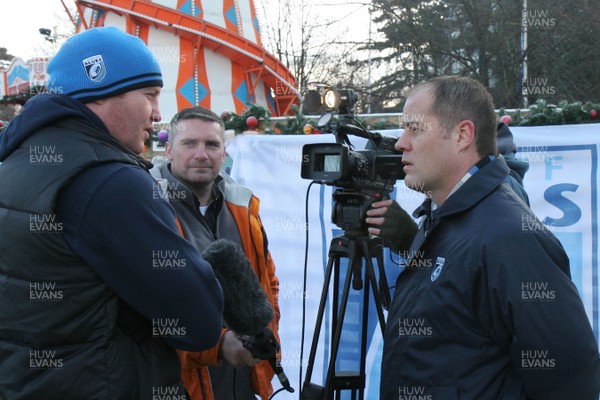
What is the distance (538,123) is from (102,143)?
335 centimetres

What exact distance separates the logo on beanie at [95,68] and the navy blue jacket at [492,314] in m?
1.14

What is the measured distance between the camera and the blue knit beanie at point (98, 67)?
5.43 feet

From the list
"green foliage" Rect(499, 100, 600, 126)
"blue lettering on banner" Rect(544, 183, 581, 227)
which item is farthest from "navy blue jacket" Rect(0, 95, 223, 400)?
"green foliage" Rect(499, 100, 600, 126)

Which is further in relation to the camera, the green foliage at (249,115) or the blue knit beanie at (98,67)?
the green foliage at (249,115)

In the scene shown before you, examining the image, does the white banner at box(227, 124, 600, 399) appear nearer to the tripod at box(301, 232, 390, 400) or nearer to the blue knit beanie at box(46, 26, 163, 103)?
the tripod at box(301, 232, 390, 400)

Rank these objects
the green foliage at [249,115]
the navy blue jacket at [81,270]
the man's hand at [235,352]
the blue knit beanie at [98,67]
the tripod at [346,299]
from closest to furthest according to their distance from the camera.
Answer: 1. the navy blue jacket at [81,270]
2. the blue knit beanie at [98,67]
3. the man's hand at [235,352]
4. the tripod at [346,299]
5. the green foliage at [249,115]

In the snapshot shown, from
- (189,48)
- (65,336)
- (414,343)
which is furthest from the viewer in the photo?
(189,48)

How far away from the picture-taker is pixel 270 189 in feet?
14.2

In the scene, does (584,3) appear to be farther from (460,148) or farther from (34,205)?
(34,205)

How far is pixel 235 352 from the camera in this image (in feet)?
7.08

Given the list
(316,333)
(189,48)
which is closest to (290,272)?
Answer: (316,333)

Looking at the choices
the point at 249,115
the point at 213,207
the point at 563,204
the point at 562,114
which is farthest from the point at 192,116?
the point at 562,114

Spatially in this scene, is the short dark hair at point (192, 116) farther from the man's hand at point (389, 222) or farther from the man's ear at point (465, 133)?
the man's ear at point (465, 133)

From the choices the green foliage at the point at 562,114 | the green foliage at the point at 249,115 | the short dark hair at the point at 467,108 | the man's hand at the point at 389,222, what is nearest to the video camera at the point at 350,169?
the man's hand at the point at 389,222
